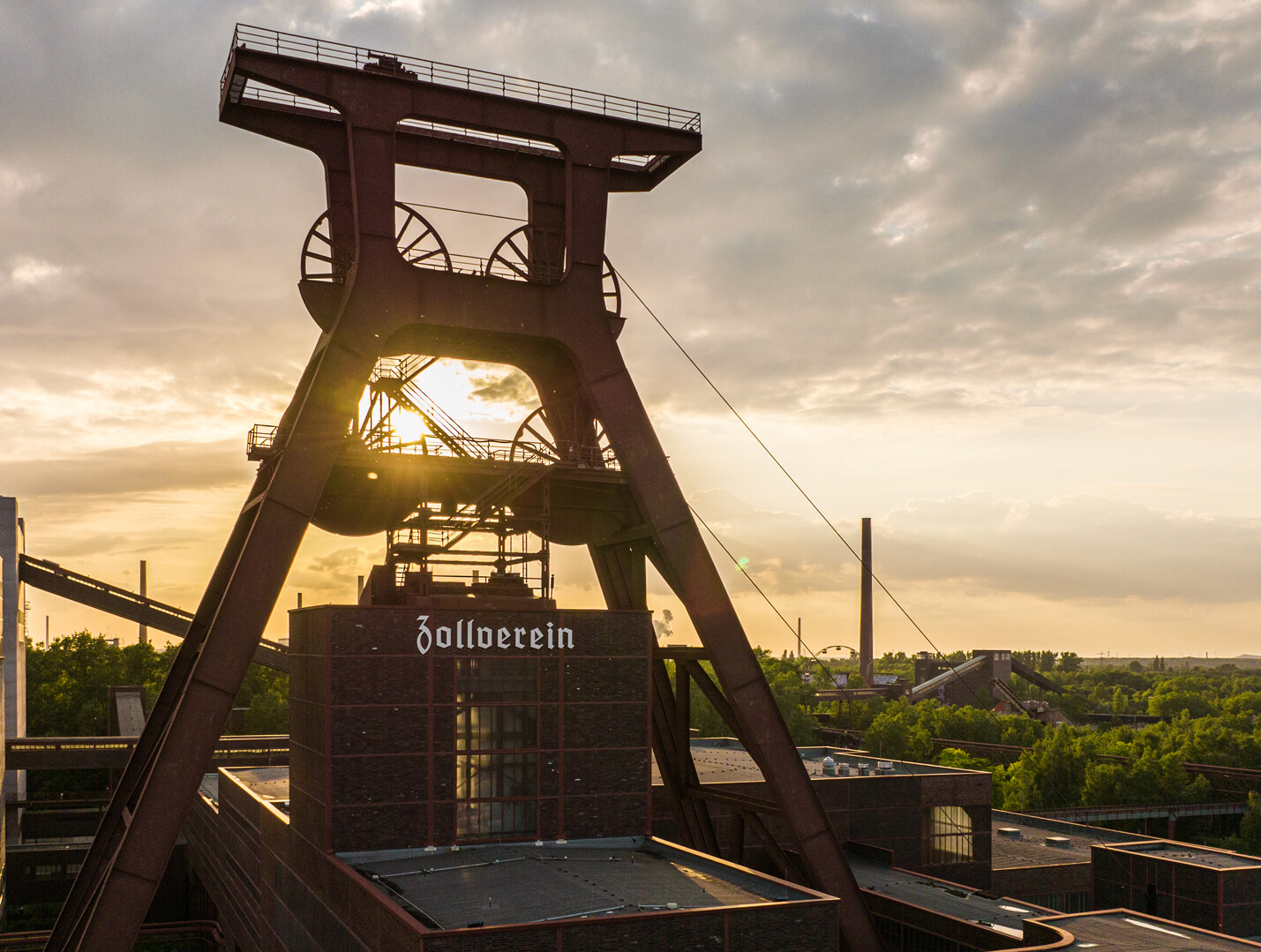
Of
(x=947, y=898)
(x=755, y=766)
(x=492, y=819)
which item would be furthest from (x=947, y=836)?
(x=492, y=819)

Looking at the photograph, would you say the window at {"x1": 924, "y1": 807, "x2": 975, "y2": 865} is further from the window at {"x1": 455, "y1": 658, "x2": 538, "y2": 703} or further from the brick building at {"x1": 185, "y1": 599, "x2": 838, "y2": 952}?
the window at {"x1": 455, "y1": 658, "x2": 538, "y2": 703}

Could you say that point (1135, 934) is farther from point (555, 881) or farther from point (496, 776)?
point (496, 776)

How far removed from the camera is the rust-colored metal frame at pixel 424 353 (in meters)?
29.4

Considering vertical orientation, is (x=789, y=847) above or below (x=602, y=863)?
below

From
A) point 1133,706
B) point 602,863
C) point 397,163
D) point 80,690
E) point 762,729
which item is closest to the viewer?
point 602,863

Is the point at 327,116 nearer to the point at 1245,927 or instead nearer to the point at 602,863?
the point at 602,863

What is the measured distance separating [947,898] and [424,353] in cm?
2567

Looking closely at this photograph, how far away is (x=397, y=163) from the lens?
35.7 metres

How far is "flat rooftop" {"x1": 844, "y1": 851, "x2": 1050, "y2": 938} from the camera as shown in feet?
113

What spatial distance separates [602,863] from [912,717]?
91349mm

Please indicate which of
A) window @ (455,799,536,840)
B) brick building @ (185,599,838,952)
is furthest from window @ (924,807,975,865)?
window @ (455,799,536,840)

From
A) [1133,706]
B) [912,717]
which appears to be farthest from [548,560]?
[1133,706]

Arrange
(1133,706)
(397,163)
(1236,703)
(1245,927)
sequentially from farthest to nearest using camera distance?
(1133,706)
(1236,703)
(1245,927)
(397,163)

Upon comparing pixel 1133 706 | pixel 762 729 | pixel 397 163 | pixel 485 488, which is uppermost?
pixel 397 163
